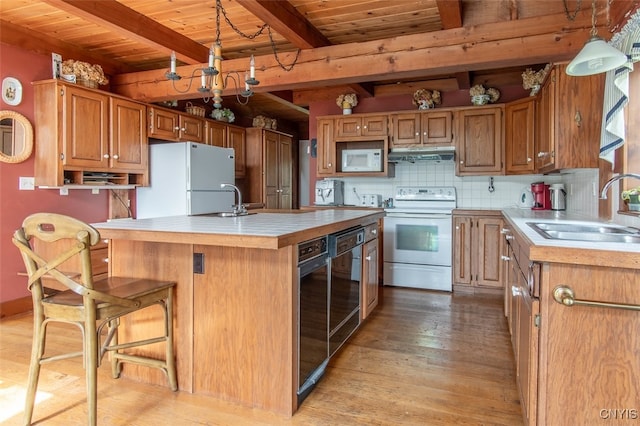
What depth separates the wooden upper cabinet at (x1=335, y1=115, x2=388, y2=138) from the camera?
15.0ft

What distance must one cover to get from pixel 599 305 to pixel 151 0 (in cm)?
341

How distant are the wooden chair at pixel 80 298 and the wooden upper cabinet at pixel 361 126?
10.8 feet

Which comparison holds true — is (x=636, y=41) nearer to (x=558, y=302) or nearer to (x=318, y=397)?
(x=558, y=302)

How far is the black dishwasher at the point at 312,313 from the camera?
1922 mm

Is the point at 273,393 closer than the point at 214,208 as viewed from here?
Yes

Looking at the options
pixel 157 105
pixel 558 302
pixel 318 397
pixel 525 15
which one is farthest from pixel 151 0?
pixel 558 302

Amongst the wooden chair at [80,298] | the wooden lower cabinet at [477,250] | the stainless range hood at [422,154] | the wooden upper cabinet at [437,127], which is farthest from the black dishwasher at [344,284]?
the wooden upper cabinet at [437,127]

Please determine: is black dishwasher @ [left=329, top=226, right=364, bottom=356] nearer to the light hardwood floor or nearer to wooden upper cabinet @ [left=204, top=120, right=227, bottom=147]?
the light hardwood floor

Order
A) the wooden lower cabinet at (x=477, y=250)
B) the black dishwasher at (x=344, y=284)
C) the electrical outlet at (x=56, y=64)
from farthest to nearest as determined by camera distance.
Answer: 1. the wooden lower cabinet at (x=477, y=250)
2. the electrical outlet at (x=56, y=64)
3. the black dishwasher at (x=344, y=284)

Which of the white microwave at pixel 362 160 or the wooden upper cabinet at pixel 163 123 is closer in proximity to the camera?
the wooden upper cabinet at pixel 163 123

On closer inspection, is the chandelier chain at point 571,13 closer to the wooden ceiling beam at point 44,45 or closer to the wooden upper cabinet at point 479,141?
the wooden upper cabinet at point 479,141

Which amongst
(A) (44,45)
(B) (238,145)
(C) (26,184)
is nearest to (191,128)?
(B) (238,145)

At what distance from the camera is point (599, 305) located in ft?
4.27

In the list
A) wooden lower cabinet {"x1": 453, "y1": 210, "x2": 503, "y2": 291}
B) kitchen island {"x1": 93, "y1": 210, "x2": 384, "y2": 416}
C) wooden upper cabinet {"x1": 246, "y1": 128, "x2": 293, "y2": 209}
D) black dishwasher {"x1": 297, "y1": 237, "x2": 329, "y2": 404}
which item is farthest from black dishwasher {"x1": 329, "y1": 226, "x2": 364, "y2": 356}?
wooden upper cabinet {"x1": 246, "y1": 128, "x2": 293, "y2": 209}
